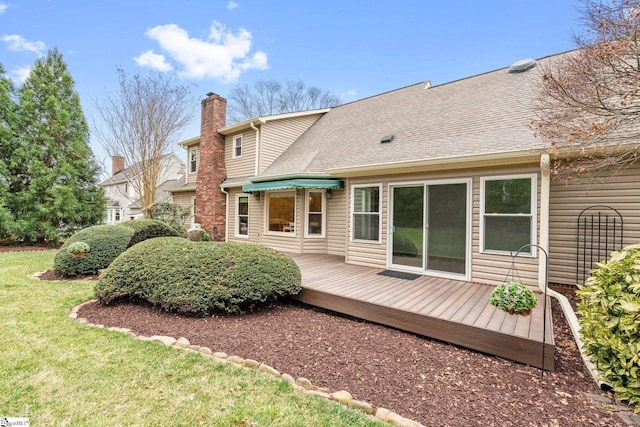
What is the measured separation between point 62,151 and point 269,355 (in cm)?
1524

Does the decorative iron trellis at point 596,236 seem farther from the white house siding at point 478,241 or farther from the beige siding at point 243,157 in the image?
the beige siding at point 243,157

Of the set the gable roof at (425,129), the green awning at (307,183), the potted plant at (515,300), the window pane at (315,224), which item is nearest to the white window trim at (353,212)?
the gable roof at (425,129)

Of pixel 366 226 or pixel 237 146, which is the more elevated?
pixel 237 146

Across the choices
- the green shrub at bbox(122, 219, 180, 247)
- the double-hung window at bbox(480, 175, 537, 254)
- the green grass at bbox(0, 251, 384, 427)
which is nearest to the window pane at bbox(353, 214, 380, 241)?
the double-hung window at bbox(480, 175, 537, 254)

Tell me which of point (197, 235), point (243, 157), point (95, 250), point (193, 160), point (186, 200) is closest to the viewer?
point (95, 250)

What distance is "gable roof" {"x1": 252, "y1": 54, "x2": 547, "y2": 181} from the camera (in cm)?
628

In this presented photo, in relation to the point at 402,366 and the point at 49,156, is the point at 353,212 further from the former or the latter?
the point at 49,156

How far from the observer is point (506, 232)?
18.3 ft

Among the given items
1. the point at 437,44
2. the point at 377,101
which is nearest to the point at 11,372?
the point at 377,101

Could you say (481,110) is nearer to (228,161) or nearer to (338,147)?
(338,147)

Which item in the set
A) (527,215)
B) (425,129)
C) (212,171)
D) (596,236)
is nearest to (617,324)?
(527,215)

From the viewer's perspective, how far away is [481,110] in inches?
306

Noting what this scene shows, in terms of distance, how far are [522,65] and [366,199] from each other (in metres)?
6.63

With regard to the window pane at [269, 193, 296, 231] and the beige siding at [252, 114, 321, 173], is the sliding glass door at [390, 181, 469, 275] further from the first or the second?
the beige siding at [252, 114, 321, 173]
